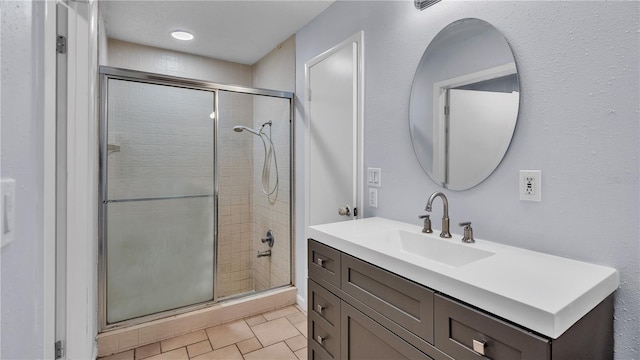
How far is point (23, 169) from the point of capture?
2.54ft

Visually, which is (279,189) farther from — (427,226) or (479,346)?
(479,346)

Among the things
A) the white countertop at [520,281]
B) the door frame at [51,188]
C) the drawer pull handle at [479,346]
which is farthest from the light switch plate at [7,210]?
the drawer pull handle at [479,346]

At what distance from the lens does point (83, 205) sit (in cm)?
156

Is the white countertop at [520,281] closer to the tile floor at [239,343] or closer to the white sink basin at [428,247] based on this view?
the white sink basin at [428,247]

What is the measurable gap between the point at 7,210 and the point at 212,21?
2.24 m

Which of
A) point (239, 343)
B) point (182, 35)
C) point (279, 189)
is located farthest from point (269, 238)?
point (182, 35)

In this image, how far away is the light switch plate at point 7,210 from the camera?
64 centimetres

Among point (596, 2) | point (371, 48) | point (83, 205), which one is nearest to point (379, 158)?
point (371, 48)

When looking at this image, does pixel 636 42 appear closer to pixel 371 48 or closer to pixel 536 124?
pixel 536 124

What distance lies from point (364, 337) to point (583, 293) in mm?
745

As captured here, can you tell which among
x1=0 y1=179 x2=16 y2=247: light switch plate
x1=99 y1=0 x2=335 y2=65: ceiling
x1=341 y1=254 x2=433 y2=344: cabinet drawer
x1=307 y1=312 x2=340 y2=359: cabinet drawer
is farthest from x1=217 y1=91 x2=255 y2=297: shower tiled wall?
x1=0 y1=179 x2=16 y2=247: light switch plate

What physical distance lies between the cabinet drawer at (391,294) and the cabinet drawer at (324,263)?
0.05 metres

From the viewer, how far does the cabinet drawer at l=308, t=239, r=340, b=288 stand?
1396 mm

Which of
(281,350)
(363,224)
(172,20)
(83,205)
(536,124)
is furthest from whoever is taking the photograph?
(172,20)
